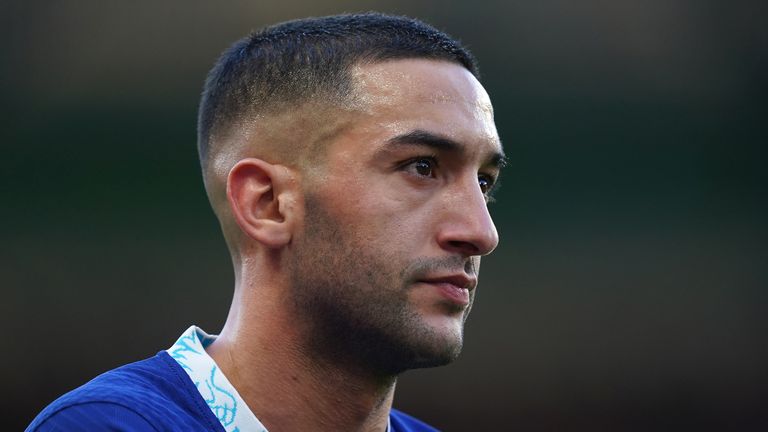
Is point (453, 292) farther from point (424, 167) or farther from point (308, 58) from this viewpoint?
point (308, 58)

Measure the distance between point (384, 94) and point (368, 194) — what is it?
0.32 meters

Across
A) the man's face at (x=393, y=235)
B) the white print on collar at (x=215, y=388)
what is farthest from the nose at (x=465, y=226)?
the white print on collar at (x=215, y=388)

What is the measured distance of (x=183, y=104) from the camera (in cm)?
694

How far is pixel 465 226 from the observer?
2.74 meters

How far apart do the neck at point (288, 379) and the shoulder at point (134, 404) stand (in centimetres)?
17

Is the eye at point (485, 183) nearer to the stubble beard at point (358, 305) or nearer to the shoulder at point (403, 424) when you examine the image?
the stubble beard at point (358, 305)

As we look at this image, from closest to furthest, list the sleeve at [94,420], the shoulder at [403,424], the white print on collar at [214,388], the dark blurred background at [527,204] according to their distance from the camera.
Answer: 1. the sleeve at [94,420]
2. the white print on collar at [214,388]
3. the shoulder at [403,424]
4. the dark blurred background at [527,204]

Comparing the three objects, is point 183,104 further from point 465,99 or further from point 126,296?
point 465,99

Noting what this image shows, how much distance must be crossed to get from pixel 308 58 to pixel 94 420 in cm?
126

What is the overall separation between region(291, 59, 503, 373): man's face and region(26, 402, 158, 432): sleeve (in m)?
0.58

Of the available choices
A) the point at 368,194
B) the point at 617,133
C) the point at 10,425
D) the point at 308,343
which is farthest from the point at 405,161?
the point at 10,425

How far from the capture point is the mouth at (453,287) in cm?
272

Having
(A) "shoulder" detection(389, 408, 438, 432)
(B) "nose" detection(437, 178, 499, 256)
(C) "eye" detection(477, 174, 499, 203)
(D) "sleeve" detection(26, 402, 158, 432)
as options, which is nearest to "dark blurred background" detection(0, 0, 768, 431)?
(A) "shoulder" detection(389, 408, 438, 432)

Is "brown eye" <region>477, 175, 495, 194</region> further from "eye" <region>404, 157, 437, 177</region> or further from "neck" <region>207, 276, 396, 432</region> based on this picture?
"neck" <region>207, 276, 396, 432</region>
